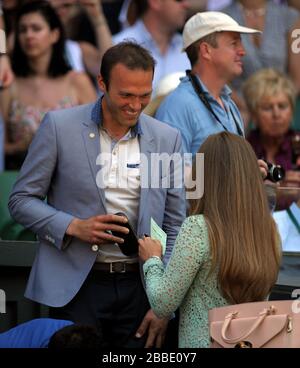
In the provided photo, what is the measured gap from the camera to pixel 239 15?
815 centimetres

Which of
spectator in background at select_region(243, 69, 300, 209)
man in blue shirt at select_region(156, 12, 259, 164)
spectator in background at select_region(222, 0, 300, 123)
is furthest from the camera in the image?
spectator in background at select_region(222, 0, 300, 123)

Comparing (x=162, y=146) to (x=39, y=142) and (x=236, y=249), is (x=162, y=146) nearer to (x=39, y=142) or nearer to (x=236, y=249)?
(x=39, y=142)

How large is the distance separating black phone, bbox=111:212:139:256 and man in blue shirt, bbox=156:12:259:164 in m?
0.96

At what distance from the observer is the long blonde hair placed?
3965mm

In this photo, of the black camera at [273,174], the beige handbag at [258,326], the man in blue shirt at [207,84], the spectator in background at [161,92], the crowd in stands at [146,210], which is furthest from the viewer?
the spectator in background at [161,92]

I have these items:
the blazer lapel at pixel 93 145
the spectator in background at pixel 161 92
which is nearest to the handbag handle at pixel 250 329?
the blazer lapel at pixel 93 145

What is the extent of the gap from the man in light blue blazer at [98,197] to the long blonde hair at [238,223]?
0.59 meters

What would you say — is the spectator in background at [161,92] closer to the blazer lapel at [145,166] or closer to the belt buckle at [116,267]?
the blazer lapel at [145,166]

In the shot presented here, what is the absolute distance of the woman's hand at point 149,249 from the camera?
4266 millimetres

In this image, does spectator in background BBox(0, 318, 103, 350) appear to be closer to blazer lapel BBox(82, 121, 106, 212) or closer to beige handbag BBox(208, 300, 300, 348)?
beige handbag BBox(208, 300, 300, 348)

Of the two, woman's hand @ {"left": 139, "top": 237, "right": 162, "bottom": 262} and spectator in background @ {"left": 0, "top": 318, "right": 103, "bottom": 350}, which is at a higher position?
woman's hand @ {"left": 139, "top": 237, "right": 162, "bottom": 262}

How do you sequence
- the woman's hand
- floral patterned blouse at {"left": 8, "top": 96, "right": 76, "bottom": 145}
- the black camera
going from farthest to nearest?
floral patterned blouse at {"left": 8, "top": 96, "right": 76, "bottom": 145} < the black camera < the woman's hand

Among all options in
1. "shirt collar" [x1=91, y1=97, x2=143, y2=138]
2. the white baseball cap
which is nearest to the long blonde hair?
"shirt collar" [x1=91, y1=97, x2=143, y2=138]

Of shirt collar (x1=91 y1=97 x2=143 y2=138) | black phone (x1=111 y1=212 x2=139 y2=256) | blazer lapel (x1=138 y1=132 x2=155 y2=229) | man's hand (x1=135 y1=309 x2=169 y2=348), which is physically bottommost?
man's hand (x1=135 y1=309 x2=169 y2=348)
